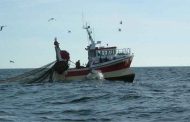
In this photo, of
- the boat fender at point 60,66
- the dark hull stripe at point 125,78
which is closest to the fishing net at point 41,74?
the boat fender at point 60,66

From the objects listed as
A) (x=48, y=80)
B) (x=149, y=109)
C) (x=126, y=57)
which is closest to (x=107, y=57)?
(x=126, y=57)

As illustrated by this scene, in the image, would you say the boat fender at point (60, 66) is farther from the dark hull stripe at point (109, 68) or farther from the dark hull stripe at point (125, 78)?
the dark hull stripe at point (125, 78)

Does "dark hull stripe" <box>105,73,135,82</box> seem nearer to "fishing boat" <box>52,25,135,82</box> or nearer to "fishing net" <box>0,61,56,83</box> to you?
"fishing boat" <box>52,25,135,82</box>

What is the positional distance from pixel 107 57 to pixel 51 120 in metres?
32.9

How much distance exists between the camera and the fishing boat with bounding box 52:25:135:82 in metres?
51.5

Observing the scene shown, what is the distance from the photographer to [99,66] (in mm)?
51719

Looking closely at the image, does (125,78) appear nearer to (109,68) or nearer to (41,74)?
(109,68)

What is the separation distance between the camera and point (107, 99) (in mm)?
29906

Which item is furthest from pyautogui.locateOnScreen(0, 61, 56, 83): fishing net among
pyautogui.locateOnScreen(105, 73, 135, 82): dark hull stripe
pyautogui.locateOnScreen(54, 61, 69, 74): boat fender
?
pyautogui.locateOnScreen(105, 73, 135, 82): dark hull stripe

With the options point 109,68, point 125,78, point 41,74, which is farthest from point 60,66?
point 125,78

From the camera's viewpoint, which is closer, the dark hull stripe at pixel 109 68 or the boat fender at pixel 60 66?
the dark hull stripe at pixel 109 68

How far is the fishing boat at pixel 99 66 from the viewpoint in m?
51.5

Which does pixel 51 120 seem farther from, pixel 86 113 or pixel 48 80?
pixel 48 80

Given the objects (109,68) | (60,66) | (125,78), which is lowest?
(125,78)
